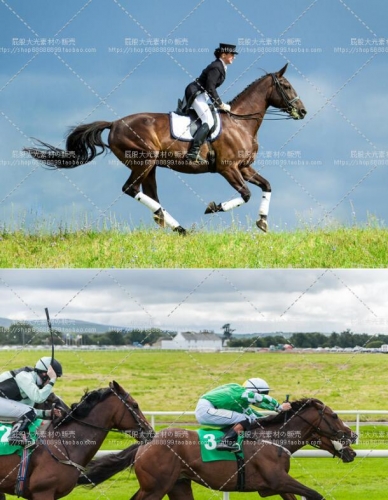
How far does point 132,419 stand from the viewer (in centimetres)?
748

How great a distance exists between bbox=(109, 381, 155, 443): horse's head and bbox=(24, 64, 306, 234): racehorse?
2068mm

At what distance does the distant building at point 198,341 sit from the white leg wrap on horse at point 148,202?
3.87 ft

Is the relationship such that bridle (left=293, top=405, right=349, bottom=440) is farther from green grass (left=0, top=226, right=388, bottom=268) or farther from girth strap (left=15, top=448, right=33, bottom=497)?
girth strap (left=15, top=448, right=33, bottom=497)

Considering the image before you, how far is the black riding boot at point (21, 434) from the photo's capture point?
727cm

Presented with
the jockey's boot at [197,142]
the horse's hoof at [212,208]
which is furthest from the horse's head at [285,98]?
the horse's hoof at [212,208]

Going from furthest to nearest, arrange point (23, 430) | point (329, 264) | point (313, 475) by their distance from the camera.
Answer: point (329, 264), point (313, 475), point (23, 430)

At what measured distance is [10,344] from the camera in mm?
9398

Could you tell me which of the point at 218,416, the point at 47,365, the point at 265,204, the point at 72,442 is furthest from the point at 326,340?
the point at 47,365

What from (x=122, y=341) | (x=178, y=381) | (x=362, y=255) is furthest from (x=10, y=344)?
(x=362, y=255)

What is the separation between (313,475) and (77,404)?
2.31m

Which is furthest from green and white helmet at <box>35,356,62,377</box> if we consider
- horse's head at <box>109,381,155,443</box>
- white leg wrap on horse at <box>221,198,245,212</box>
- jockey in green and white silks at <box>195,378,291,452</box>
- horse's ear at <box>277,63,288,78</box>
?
horse's ear at <box>277,63,288,78</box>

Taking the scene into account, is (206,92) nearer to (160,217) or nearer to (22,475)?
(160,217)

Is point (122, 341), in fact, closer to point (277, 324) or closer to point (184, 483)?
point (277, 324)

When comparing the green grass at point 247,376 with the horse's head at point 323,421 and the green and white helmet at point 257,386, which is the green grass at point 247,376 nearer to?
the horse's head at point 323,421
